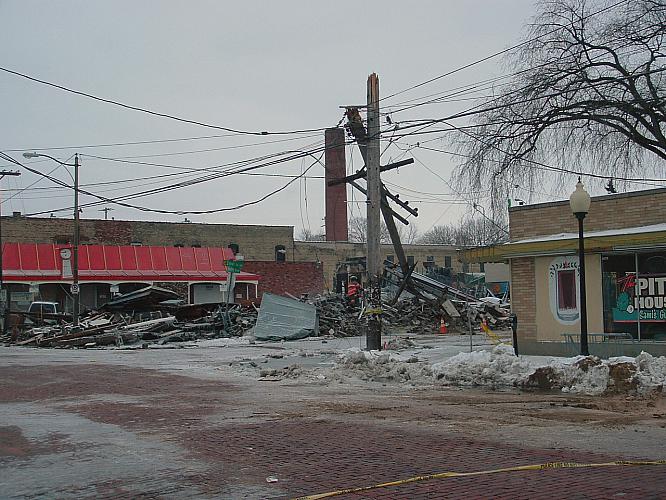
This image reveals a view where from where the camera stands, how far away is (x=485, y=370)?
18219 millimetres

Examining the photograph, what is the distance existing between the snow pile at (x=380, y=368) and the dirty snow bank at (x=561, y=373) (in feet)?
1.56

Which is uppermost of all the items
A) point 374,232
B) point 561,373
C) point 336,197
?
point 336,197

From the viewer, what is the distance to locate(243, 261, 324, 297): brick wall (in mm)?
70375

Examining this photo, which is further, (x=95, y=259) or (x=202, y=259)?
(x=202, y=259)

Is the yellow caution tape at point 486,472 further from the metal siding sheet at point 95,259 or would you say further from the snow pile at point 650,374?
the metal siding sheet at point 95,259

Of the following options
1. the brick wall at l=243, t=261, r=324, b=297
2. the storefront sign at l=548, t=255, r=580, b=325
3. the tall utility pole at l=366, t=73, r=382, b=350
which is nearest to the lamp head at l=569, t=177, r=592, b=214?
the storefront sign at l=548, t=255, r=580, b=325

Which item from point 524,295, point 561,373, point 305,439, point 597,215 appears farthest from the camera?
point 524,295

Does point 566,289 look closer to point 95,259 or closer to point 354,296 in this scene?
point 354,296

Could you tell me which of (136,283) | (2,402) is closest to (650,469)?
(2,402)

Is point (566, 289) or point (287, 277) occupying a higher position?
point (287, 277)

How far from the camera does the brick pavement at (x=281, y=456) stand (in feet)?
25.1

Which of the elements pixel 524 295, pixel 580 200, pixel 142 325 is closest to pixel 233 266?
pixel 142 325

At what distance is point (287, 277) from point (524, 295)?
161ft

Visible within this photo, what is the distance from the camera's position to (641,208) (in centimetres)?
2130
